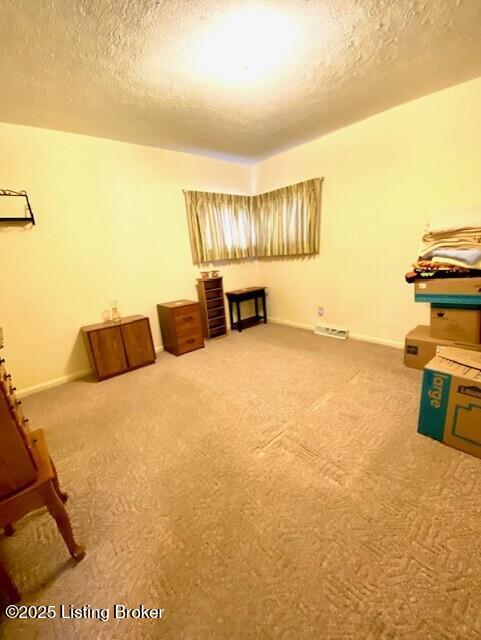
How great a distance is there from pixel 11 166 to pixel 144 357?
224 cm

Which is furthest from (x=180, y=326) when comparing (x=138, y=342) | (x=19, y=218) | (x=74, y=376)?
(x=19, y=218)

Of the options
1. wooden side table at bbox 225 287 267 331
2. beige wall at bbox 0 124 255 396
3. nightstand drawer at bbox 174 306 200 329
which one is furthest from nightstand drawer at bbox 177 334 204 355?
wooden side table at bbox 225 287 267 331

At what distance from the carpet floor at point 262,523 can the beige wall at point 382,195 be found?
127 centimetres

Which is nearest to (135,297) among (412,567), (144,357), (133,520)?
(144,357)

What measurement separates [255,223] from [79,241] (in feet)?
8.59

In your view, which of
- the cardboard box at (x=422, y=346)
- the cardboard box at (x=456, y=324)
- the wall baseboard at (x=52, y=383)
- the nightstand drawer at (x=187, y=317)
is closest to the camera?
the cardboard box at (x=456, y=324)

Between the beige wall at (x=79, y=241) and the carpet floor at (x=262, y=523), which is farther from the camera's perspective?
the beige wall at (x=79, y=241)

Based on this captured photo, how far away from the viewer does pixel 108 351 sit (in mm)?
2836

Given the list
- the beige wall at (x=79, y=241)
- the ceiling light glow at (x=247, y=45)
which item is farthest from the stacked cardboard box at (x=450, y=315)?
the beige wall at (x=79, y=241)

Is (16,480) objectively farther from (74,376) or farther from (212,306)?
(212,306)

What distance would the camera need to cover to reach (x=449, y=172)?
246 centimetres

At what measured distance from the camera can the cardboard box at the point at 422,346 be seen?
90.3 inches

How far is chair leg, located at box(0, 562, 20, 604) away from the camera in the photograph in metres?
0.96

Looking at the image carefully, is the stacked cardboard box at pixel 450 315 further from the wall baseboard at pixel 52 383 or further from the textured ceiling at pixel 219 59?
the wall baseboard at pixel 52 383
